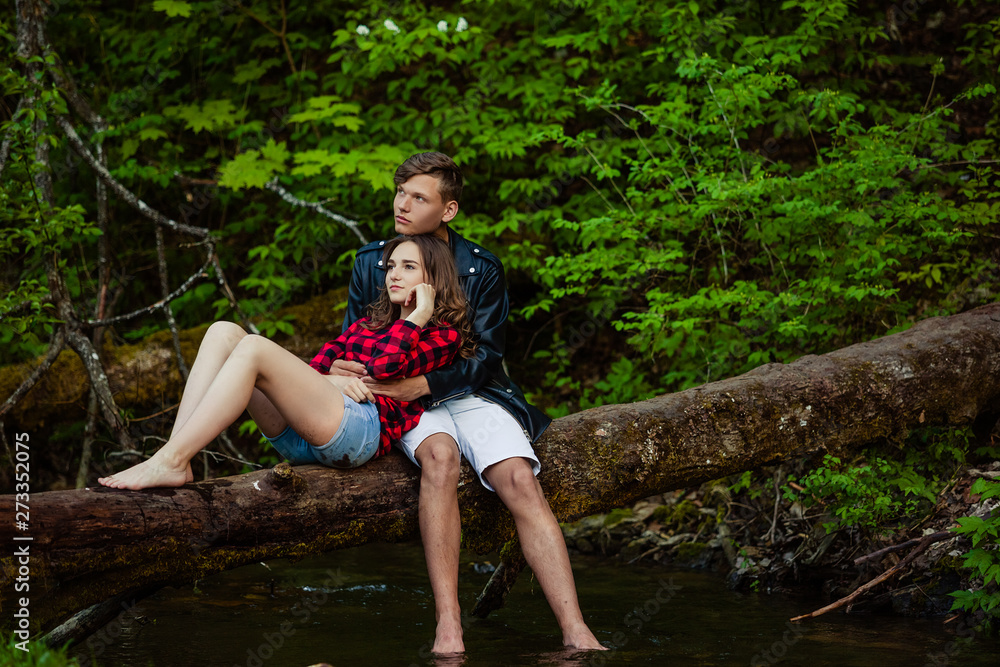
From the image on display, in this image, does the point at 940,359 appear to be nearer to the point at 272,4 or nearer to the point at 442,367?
the point at 442,367

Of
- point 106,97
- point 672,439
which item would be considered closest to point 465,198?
point 106,97

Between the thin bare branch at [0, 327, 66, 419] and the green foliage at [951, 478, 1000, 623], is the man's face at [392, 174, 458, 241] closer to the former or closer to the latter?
the green foliage at [951, 478, 1000, 623]

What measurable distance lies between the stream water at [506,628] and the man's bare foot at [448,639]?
0.05 meters

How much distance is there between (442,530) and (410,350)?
2.31 feet

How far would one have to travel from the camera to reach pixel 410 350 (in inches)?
125

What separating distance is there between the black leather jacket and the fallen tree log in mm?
226

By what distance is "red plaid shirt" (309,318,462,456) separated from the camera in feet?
10.3

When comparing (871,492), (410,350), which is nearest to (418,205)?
(410,350)

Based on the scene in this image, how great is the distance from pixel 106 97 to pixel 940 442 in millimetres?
7845

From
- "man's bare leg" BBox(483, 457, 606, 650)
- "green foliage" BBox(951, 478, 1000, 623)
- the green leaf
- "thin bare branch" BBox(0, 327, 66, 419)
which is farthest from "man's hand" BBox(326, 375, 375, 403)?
the green leaf

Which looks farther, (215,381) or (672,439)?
(672,439)

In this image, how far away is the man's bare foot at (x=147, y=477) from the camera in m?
2.60

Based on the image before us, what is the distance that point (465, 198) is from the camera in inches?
291

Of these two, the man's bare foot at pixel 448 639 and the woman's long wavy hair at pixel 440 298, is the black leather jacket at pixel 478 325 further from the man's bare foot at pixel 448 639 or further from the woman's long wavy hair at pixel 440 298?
the man's bare foot at pixel 448 639
